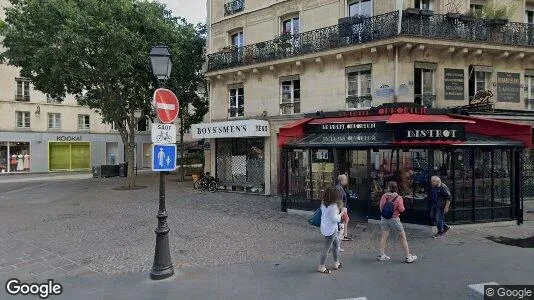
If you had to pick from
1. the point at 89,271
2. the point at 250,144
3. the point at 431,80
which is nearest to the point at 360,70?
the point at 431,80

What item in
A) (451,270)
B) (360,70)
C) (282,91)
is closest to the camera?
(451,270)

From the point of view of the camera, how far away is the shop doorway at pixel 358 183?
32.5 ft

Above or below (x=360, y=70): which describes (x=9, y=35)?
above

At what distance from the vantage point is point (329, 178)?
10.7 m

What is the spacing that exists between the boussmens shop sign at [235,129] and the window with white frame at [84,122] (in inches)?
764

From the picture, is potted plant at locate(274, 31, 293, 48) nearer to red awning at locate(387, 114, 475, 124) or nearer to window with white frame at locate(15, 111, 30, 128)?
red awning at locate(387, 114, 475, 124)

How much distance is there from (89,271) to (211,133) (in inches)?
405

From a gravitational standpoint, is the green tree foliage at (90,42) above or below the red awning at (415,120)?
above

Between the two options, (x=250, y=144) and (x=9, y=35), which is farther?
(x=250, y=144)

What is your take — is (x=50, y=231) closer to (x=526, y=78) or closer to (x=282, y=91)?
(x=282, y=91)

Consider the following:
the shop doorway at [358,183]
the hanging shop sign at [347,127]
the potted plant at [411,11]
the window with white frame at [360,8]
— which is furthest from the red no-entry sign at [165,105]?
the window with white frame at [360,8]

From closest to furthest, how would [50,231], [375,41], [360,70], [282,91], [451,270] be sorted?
[451,270] → [50,231] → [375,41] → [360,70] → [282,91]

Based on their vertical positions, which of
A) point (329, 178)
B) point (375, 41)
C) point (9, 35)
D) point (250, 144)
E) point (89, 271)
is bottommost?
point (89, 271)

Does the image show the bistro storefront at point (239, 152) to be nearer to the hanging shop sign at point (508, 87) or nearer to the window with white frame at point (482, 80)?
the window with white frame at point (482, 80)
